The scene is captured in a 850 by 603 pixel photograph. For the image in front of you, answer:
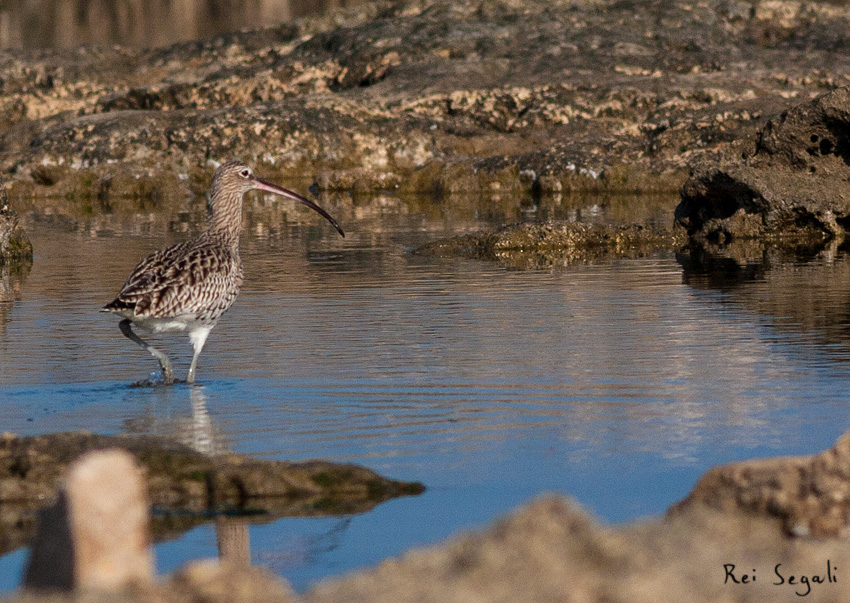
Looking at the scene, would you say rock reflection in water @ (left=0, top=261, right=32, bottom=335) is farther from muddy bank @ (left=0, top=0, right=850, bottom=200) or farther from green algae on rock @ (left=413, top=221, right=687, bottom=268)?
muddy bank @ (left=0, top=0, right=850, bottom=200)

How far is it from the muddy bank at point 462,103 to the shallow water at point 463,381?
15595 millimetres

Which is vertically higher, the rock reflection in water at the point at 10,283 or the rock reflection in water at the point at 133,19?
the rock reflection in water at the point at 133,19

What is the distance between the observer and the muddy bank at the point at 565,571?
3396mm

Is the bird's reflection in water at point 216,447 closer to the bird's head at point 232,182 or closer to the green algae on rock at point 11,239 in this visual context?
the bird's head at point 232,182

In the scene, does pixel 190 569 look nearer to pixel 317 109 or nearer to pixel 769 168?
pixel 769 168

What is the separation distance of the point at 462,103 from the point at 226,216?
25.9 m

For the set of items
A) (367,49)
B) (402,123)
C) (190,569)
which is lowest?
(190,569)

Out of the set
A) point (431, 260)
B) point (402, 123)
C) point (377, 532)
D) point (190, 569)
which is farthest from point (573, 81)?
point (190, 569)

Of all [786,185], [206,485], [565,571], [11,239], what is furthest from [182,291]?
[786,185]

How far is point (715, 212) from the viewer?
19.1 metres

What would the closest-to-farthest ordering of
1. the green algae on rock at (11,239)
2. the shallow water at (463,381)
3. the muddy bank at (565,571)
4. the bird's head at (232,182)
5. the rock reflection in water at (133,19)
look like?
1. the muddy bank at (565,571)
2. the shallow water at (463,381)
3. the bird's head at (232,182)
4. the green algae on rock at (11,239)
5. the rock reflection in water at (133,19)

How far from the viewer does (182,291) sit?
8.98 m

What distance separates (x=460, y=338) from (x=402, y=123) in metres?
24.0

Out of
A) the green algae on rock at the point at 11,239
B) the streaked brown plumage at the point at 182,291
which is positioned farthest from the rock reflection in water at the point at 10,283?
the streaked brown plumage at the point at 182,291
